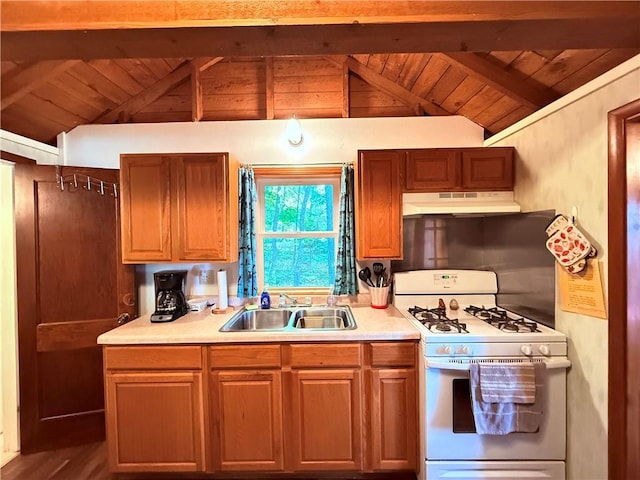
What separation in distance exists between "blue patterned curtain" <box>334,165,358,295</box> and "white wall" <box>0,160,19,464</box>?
237cm

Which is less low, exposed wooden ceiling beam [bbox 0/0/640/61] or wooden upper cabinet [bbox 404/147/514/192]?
exposed wooden ceiling beam [bbox 0/0/640/61]

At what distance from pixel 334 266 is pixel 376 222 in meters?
0.60

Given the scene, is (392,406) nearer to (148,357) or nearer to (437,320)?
(437,320)

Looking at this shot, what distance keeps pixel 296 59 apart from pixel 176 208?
5.12ft

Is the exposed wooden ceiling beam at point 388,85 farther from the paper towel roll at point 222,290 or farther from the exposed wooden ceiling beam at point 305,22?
the paper towel roll at point 222,290

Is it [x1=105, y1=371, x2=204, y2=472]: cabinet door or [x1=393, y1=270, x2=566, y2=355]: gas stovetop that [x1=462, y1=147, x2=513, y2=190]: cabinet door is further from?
[x1=105, y1=371, x2=204, y2=472]: cabinet door

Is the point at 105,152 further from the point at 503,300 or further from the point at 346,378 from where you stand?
the point at 503,300

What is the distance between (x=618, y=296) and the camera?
1359 mm

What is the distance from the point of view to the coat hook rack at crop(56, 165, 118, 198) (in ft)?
7.15

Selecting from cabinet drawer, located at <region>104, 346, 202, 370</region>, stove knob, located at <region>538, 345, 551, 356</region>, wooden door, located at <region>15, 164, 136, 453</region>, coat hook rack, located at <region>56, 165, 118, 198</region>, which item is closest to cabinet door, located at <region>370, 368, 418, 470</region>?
stove knob, located at <region>538, 345, 551, 356</region>

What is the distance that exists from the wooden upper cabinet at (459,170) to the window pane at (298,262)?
2.87 ft

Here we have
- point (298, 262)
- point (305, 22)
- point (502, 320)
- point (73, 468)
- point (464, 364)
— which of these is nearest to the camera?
point (305, 22)

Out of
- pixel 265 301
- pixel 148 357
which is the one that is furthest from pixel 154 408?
pixel 265 301

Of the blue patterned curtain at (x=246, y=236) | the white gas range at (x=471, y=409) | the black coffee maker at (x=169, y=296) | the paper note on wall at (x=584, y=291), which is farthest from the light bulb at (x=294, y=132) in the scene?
the paper note on wall at (x=584, y=291)
